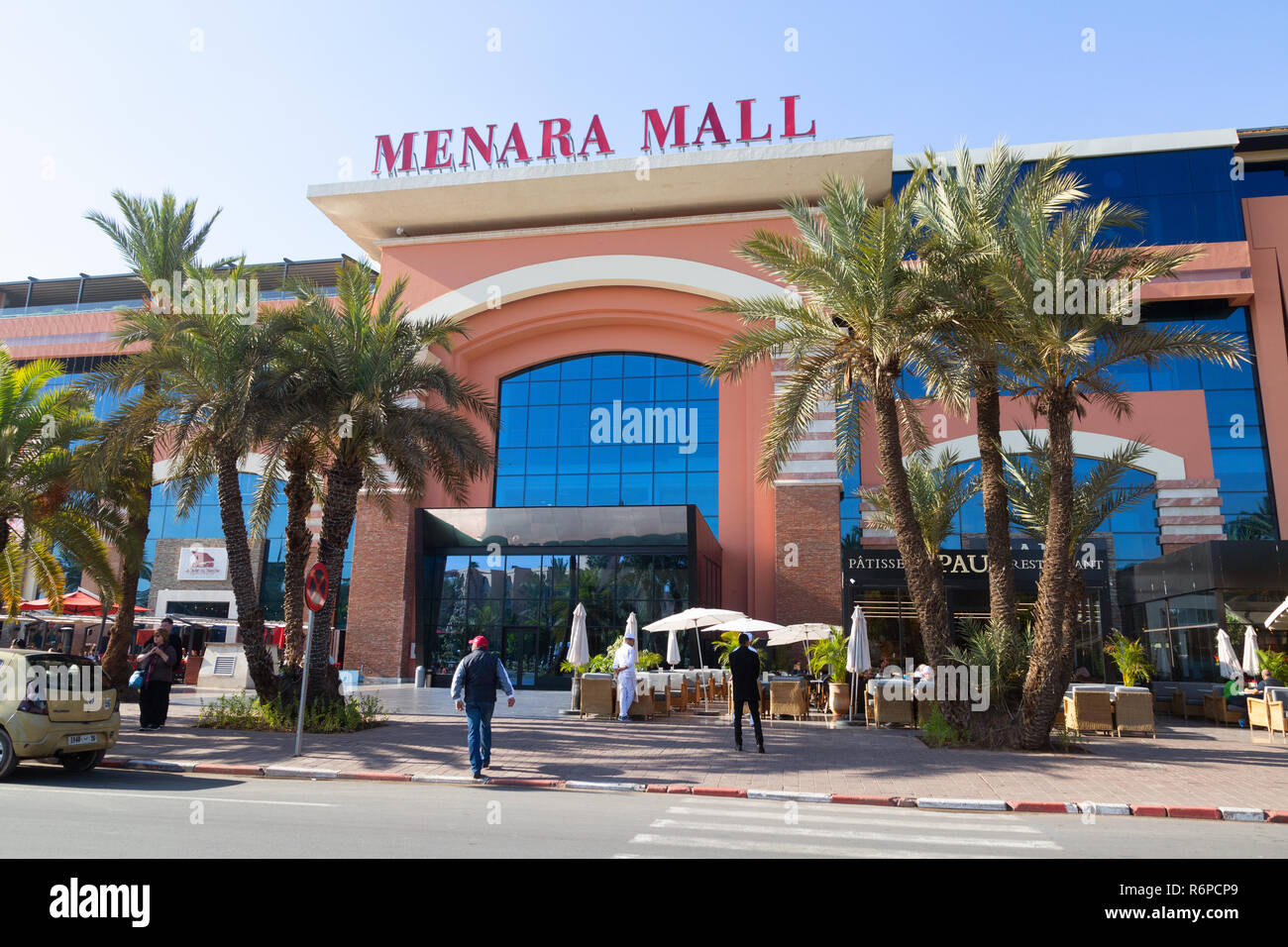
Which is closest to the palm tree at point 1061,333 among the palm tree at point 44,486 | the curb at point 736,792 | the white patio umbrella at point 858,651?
→ the white patio umbrella at point 858,651

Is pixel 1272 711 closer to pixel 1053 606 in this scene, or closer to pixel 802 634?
pixel 1053 606

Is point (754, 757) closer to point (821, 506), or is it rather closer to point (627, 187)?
point (821, 506)

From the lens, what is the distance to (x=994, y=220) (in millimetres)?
14547

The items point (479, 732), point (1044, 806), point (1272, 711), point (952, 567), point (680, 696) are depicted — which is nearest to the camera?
point (1044, 806)

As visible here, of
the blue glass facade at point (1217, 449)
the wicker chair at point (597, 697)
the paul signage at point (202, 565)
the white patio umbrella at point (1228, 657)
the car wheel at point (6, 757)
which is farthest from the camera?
the paul signage at point (202, 565)

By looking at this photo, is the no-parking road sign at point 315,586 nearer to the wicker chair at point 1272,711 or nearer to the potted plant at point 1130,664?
Answer: the potted plant at point 1130,664

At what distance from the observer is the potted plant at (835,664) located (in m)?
17.9

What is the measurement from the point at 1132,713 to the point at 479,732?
42.1 feet

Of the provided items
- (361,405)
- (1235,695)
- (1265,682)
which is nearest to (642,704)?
(361,405)

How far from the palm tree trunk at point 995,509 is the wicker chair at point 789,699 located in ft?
17.2

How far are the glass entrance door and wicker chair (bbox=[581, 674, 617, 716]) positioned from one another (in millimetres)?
9366

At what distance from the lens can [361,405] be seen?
52.2 feet
